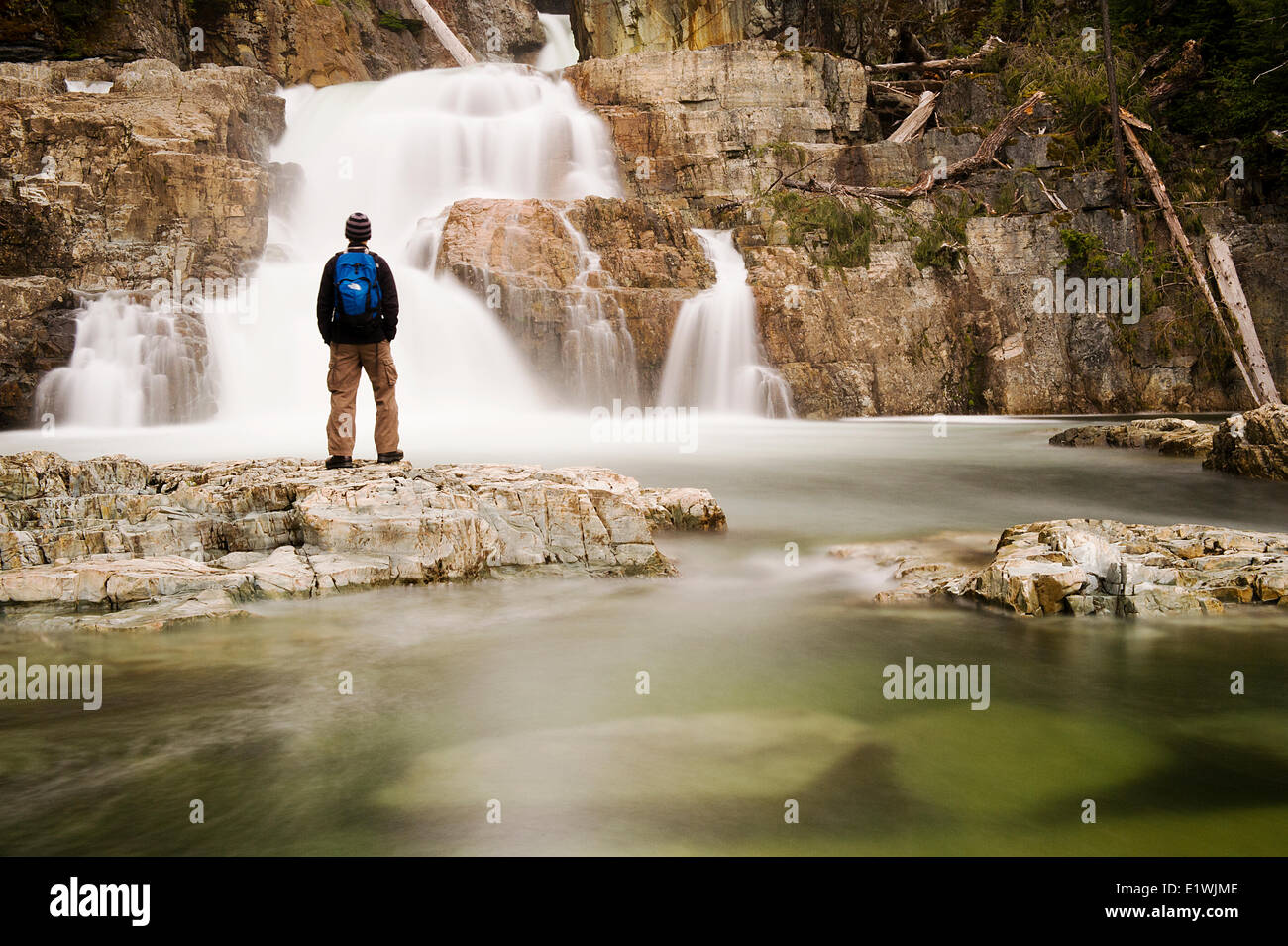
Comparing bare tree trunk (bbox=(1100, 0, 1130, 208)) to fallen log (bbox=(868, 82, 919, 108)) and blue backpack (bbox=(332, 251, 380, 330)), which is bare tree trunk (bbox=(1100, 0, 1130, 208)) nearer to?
fallen log (bbox=(868, 82, 919, 108))

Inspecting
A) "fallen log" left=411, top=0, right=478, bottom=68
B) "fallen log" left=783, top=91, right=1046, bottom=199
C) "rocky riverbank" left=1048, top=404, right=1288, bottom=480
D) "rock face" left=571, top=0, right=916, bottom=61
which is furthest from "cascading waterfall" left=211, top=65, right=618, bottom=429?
"rocky riverbank" left=1048, top=404, right=1288, bottom=480

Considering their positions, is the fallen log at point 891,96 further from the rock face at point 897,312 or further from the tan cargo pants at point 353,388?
the tan cargo pants at point 353,388

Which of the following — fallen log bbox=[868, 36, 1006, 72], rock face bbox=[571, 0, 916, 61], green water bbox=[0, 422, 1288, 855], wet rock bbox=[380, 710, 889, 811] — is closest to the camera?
green water bbox=[0, 422, 1288, 855]

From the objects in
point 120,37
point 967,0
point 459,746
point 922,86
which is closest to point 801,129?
point 922,86

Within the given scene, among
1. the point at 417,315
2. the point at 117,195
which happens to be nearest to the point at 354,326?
the point at 417,315

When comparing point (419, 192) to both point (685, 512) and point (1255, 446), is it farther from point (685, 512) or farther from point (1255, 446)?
point (1255, 446)

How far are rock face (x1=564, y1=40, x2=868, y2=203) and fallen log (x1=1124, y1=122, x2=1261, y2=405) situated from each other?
589 centimetres

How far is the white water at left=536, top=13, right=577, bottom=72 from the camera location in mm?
34625

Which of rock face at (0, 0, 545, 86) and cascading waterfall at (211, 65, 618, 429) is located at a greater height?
rock face at (0, 0, 545, 86)

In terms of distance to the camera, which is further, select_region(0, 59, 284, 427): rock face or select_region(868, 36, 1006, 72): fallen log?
select_region(868, 36, 1006, 72): fallen log

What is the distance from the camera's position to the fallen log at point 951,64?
76.1 feet

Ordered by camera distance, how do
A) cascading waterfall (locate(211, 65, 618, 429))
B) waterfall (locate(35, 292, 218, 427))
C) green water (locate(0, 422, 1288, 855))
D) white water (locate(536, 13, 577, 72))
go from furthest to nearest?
white water (locate(536, 13, 577, 72)) < cascading waterfall (locate(211, 65, 618, 429)) < waterfall (locate(35, 292, 218, 427)) < green water (locate(0, 422, 1288, 855))

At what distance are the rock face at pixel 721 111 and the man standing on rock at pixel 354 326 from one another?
1439 cm

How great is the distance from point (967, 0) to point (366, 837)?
1154 inches
